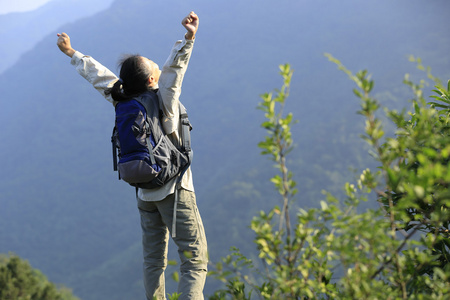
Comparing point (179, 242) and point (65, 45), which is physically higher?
point (65, 45)

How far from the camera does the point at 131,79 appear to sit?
7.39 ft

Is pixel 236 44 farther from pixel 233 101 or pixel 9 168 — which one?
pixel 9 168

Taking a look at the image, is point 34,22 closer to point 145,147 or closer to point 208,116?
point 208,116

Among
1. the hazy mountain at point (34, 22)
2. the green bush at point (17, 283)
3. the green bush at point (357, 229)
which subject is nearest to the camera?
the green bush at point (357, 229)

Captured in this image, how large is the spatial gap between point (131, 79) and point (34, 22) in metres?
192

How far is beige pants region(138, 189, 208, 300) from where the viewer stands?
2.16 m

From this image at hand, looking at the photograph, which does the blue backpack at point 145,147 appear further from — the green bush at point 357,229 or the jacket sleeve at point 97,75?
the green bush at point 357,229

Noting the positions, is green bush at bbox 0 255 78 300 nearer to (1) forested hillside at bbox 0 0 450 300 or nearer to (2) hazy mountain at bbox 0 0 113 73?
(1) forested hillside at bbox 0 0 450 300

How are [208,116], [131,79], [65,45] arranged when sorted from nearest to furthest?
[131,79]
[65,45]
[208,116]

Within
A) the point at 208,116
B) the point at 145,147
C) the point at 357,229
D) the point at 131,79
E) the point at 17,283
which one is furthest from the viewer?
the point at 208,116

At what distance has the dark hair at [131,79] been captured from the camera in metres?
2.23

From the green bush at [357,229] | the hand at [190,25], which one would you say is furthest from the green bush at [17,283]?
the green bush at [357,229]

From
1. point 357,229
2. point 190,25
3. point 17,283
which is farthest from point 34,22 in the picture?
point 357,229

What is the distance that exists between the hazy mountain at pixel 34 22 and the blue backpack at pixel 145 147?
170937mm
